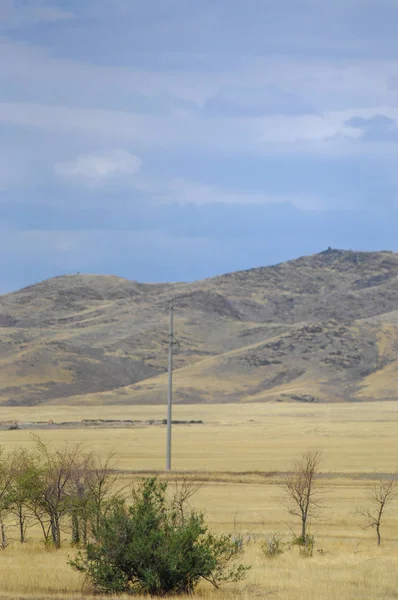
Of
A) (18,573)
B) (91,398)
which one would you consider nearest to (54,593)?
(18,573)

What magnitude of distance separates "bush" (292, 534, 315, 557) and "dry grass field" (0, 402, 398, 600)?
259 mm

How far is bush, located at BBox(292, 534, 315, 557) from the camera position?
947 inches

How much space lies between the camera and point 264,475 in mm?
52500

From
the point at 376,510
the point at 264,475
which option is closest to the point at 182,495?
the point at 376,510

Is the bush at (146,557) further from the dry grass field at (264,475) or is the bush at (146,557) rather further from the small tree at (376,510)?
the small tree at (376,510)

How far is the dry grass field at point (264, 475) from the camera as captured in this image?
694 inches

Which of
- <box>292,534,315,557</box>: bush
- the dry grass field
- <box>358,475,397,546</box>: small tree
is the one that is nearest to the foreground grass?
the dry grass field

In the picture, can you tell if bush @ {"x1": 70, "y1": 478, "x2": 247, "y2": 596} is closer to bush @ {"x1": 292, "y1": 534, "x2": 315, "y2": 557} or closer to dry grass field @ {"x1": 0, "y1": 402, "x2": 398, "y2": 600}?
dry grass field @ {"x1": 0, "y1": 402, "x2": 398, "y2": 600}

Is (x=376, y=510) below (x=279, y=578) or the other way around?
below

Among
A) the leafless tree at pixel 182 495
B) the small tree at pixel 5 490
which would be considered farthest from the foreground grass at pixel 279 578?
the small tree at pixel 5 490

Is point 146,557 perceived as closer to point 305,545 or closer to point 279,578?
point 279,578

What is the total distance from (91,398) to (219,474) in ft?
316

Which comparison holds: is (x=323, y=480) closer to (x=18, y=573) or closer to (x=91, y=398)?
(x=18, y=573)

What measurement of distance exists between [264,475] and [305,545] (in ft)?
87.3
